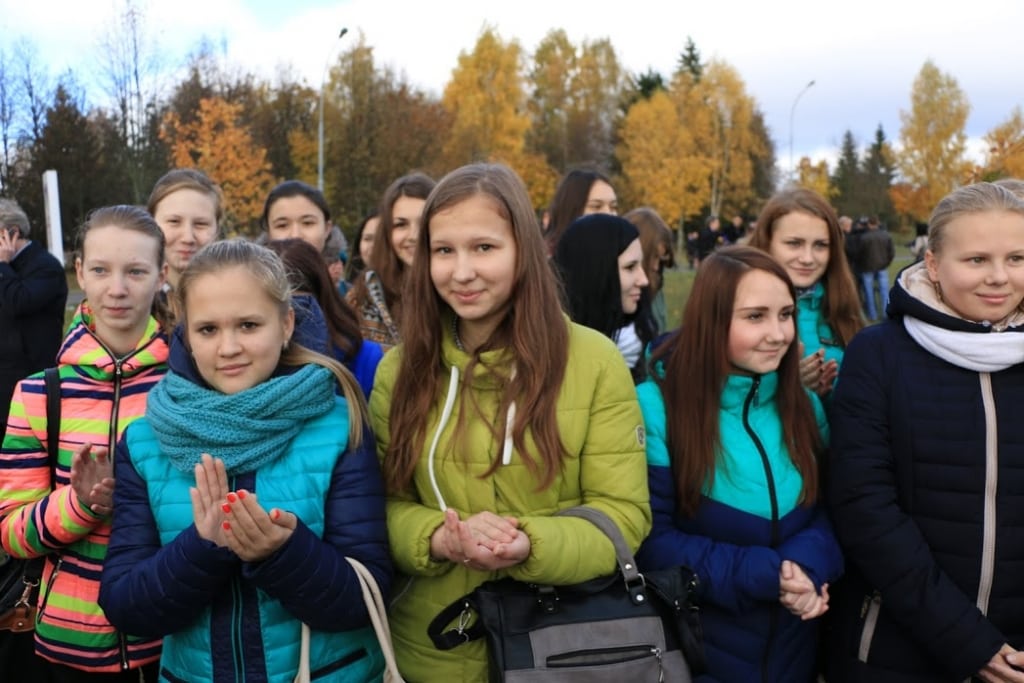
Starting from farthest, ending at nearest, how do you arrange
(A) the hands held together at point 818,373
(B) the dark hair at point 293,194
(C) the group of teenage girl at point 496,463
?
(B) the dark hair at point 293,194 < (A) the hands held together at point 818,373 < (C) the group of teenage girl at point 496,463

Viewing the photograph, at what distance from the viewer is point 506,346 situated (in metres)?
2.48

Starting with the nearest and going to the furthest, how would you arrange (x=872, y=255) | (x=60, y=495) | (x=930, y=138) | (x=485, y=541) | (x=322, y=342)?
(x=485, y=541) < (x=60, y=495) < (x=322, y=342) < (x=872, y=255) < (x=930, y=138)

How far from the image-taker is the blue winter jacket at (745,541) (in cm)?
256

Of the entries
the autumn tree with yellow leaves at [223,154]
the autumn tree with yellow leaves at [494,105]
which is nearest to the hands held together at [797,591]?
the autumn tree with yellow leaves at [223,154]

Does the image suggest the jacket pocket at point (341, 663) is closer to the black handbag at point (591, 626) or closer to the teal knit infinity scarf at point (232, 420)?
the black handbag at point (591, 626)

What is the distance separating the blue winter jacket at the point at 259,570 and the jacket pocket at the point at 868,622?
1.60 metres

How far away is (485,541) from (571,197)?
10.8 ft

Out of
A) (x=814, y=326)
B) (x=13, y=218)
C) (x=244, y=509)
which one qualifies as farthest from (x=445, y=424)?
(x=13, y=218)

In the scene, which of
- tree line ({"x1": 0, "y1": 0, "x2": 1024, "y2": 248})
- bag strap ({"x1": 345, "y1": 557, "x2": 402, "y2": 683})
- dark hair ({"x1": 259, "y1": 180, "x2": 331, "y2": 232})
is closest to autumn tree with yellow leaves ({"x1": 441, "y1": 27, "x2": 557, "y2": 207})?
tree line ({"x1": 0, "y1": 0, "x2": 1024, "y2": 248})

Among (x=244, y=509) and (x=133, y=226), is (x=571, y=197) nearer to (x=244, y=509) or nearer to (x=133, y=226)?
(x=133, y=226)

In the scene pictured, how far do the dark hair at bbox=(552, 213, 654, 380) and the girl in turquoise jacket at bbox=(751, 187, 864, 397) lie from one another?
749mm

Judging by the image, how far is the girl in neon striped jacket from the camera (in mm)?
2504

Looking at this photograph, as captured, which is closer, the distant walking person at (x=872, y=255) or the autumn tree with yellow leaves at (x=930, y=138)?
the distant walking person at (x=872, y=255)

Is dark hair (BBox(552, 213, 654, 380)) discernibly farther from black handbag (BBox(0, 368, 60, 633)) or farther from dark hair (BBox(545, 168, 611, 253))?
black handbag (BBox(0, 368, 60, 633))
